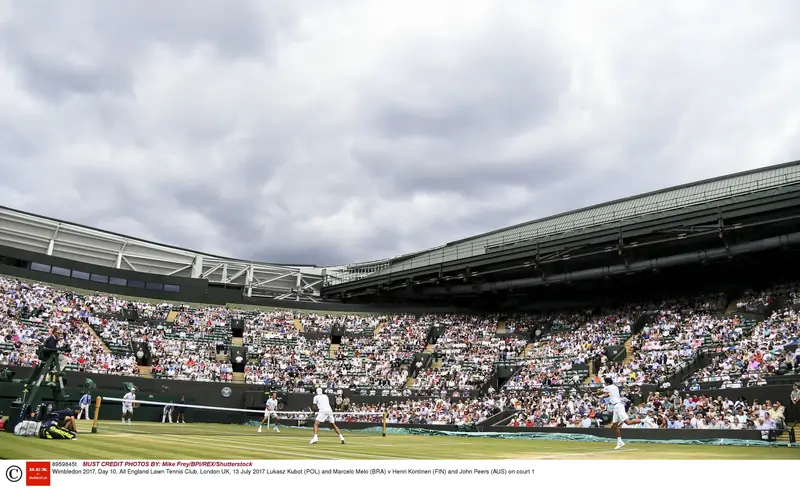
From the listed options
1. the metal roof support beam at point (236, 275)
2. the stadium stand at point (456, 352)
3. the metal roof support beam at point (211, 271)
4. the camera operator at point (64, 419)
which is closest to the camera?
the camera operator at point (64, 419)

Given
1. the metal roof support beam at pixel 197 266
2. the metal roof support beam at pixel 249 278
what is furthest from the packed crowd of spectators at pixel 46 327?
the metal roof support beam at pixel 249 278

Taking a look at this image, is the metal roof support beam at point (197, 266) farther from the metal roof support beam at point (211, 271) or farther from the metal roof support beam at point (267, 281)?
the metal roof support beam at point (267, 281)

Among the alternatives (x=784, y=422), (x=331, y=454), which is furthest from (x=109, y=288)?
(x=784, y=422)

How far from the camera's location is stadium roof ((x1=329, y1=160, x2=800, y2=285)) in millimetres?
32656

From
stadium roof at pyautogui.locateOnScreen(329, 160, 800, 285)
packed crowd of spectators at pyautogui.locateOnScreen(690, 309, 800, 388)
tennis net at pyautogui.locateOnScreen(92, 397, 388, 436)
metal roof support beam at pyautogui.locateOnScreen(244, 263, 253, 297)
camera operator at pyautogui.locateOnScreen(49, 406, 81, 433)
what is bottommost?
tennis net at pyautogui.locateOnScreen(92, 397, 388, 436)

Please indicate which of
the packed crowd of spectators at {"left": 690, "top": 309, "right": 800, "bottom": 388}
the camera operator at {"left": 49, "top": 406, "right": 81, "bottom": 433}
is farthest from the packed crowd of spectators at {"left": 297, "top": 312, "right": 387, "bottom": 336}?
the camera operator at {"left": 49, "top": 406, "right": 81, "bottom": 433}

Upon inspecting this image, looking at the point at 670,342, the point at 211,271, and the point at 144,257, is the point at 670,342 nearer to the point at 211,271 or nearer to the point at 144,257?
the point at 211,271

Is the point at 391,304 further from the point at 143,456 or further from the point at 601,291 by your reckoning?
the point at 143,456

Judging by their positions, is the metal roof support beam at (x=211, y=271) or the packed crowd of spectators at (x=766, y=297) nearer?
the packed crowd of spectators at (x=766, y=297)

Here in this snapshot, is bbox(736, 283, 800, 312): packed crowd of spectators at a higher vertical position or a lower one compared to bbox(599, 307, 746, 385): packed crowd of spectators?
higher

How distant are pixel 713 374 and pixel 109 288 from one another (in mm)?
36121

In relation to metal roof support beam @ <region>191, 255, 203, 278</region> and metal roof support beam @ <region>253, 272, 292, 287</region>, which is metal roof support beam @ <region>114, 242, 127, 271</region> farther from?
metal roof support beam @ <region>253, 272, 292, 287</region>

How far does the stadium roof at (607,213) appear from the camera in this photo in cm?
3266

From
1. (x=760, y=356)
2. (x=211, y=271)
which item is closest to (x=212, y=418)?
(x=211, y=271)
